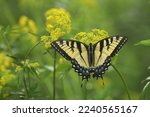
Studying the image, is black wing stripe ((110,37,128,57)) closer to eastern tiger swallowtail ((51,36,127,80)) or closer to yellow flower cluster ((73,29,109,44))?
eastern tiger swallowtail ((51,36,127,80))

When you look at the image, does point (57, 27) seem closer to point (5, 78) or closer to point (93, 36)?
point (93, 36)

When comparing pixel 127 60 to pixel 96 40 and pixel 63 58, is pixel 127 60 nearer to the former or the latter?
pixel 63 58

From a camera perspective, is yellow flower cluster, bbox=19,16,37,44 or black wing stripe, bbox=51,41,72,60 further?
yellow flower cluster, bbox=19,16,37,44

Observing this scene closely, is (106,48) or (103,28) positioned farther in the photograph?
(103,28)

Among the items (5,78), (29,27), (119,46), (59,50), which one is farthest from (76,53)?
(29,27)

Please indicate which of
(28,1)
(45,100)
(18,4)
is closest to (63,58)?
(45,100)

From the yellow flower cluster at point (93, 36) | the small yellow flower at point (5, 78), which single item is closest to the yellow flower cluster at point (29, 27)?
the small yellow flower at point (5, 78)

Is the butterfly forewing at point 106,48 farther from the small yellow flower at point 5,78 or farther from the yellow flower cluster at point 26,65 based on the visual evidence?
the small yellow flower at point 5,78

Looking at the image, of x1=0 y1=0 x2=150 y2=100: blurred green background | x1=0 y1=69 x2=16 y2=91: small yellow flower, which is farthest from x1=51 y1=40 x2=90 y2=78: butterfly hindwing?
x1=0 y1=0 x2=150 y2=100: blurred green background
